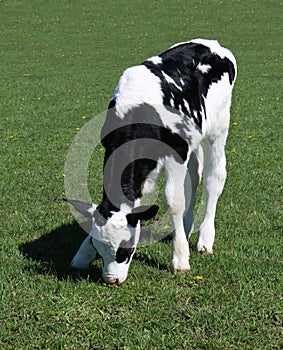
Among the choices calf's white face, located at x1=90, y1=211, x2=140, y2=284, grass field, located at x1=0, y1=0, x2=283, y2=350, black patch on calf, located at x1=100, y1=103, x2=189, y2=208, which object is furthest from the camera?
black patch on calf, located at x1=100, y1=103, x2=189, y2=208

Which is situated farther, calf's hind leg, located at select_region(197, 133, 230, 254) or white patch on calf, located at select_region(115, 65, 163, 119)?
calf's hind leg, located at select_region(197, 133, 230, 254)

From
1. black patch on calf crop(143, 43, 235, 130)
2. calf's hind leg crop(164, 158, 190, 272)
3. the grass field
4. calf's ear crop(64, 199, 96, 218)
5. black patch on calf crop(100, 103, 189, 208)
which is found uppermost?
black patch on calf crop(143, 43, 235, 130)

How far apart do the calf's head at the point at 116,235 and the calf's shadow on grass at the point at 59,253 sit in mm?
348

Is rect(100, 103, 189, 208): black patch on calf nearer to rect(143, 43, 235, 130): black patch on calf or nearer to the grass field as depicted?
rect(143, 43, 235, 130): black patch on calf

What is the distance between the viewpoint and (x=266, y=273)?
18.6 ft

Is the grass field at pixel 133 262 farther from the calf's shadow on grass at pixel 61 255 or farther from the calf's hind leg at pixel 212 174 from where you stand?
the calf's hind leg at pixel 212 174

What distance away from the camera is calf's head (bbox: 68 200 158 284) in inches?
197

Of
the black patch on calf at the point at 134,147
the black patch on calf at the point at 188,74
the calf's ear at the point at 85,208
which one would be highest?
the black patch on calf at the point at 188,74

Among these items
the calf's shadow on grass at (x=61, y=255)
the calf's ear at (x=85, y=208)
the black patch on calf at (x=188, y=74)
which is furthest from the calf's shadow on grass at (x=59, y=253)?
the black patch on calf at (x=188, y=74)

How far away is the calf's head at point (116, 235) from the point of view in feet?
16.4

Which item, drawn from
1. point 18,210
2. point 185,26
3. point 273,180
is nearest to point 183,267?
point 18,210

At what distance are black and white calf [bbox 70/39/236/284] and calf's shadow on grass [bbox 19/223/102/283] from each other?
15cm

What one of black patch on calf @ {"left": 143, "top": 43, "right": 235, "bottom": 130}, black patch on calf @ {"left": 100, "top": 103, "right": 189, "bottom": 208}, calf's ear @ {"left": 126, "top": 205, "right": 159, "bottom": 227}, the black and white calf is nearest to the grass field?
the black and white calf

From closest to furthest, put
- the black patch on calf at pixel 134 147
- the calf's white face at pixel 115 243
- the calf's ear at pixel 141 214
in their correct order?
the calf's white face at pixel 115 243
the calf's ear at pixel 141 214
the black patch on calf at pixel 134 147
